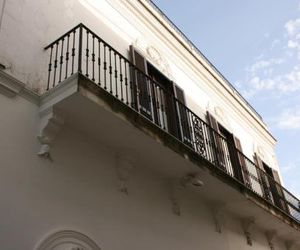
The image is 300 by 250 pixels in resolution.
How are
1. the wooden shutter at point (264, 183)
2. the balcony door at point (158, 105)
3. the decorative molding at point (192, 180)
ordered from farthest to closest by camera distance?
the wooden shutter at point (264, 183) → the balcony door at point (158, 105) → the decorative molding at point (192, 180)

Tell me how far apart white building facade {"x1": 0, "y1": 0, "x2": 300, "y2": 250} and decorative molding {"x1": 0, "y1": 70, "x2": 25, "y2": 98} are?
0.01m

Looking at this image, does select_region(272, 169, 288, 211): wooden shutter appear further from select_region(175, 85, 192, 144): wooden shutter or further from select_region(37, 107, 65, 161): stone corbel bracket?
select_region(37, 107, 65, 161): stone corbel bracket

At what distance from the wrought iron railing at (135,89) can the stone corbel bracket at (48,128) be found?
581mm

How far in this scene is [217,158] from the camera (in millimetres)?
8539

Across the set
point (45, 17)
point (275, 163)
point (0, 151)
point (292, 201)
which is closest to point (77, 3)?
point (45, 17)

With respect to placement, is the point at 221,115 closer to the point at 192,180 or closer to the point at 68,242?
the point at 192,180

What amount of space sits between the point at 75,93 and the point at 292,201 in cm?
925

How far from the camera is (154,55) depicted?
9.23m

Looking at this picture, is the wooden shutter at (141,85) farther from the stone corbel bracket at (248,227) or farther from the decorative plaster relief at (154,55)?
the stone corbel bracket at (248,227)

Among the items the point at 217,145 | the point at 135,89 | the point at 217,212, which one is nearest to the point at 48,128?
the point at 135,89

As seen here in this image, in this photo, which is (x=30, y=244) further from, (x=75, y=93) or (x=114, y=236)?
(x=75, y=93)

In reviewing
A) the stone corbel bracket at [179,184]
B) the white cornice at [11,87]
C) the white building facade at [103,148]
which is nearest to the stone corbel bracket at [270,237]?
the white building facade at [103,148]

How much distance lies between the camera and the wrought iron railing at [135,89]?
6.06m

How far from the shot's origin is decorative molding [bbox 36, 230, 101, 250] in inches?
182
